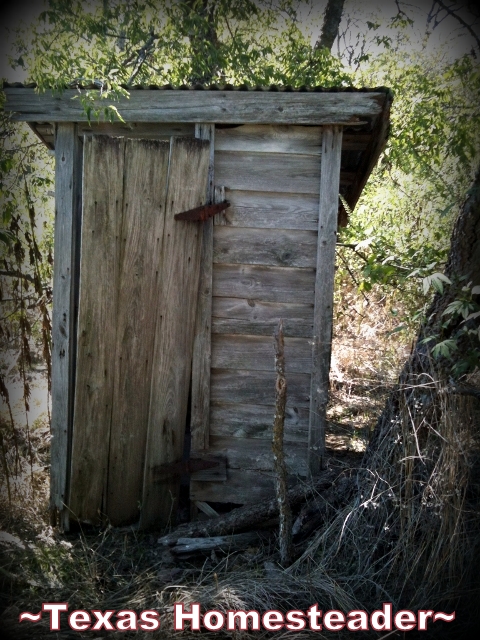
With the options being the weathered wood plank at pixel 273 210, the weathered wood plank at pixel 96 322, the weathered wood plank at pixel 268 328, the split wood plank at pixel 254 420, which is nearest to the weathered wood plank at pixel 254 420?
the split wood plank at pixel 254 420

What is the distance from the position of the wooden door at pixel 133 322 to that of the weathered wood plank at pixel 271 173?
0.57 feet

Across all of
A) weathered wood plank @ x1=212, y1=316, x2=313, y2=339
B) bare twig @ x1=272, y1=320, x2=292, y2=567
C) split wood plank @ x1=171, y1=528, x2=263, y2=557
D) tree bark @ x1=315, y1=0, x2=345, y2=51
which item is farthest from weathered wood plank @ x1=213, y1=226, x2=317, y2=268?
tree bark @ x1=315, y1=0, x2=345, y2=51

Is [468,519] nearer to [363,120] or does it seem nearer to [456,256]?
[456,256]

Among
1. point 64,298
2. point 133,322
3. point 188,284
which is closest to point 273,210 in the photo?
point 188,284

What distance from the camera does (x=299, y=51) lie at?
8008 mm

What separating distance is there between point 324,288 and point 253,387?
85 cm

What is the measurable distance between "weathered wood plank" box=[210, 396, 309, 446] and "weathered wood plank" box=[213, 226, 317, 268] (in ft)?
3.30

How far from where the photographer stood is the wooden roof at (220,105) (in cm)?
361

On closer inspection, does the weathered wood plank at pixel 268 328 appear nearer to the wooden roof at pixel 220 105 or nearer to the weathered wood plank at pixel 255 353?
the weathered wood plank at pixel 255 353

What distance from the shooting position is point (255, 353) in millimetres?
3893

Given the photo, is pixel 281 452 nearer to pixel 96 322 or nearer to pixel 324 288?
pixel 324 288

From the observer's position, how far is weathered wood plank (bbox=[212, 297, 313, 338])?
3.86m

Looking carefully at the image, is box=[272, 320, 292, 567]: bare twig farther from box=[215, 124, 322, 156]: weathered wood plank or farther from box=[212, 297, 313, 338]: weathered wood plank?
box=[215, 124, 322, 156]: weathered wood plank

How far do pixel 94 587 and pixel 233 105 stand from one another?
307 cm
